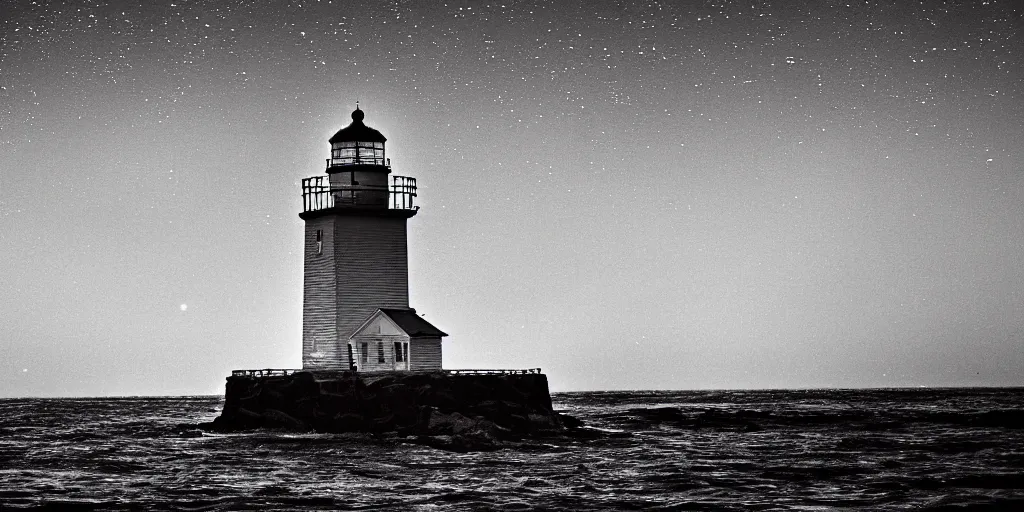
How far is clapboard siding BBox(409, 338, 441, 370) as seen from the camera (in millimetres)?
44531

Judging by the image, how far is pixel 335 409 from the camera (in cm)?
4272

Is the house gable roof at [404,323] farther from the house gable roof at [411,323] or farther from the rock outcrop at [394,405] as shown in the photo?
the rock outcrop at [394,405]

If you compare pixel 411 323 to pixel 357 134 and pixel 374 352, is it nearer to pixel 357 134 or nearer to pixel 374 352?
pixel 374 352

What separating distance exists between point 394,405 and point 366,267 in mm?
5132

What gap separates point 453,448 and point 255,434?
322 inches

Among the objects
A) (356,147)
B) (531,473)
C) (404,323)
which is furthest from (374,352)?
(531,473)

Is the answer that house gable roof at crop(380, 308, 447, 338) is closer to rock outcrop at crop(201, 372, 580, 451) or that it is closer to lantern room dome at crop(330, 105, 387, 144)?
rock outcrop at crop(201, 372, 580, 451)

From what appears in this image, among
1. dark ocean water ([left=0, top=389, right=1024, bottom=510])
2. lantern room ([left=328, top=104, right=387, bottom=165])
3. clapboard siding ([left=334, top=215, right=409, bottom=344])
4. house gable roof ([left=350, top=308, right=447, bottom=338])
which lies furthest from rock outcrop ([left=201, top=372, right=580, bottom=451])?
lantern room ([left=328, top=104, right=387, bottom=165])

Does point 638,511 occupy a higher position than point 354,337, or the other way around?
point 354,337

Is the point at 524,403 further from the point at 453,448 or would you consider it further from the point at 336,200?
the point at 336,200

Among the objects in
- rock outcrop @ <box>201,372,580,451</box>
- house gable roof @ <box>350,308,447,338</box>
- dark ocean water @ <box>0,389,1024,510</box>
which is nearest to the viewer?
dark ocean water @ <box>0,389,1024,510</box>

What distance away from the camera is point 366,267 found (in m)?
44.6

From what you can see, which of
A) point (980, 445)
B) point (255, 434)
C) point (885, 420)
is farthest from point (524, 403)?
point (885, 420)

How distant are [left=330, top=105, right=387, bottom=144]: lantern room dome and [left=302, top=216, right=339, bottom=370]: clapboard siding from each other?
9.78 ft
